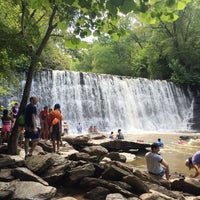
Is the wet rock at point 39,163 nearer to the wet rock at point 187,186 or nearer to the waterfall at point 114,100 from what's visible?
the wet rock at point 187,186

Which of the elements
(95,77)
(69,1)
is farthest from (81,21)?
(95,77)

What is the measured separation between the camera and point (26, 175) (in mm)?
5777

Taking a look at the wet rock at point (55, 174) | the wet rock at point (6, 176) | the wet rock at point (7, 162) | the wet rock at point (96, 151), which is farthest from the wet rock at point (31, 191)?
the wet rock at point (96, 151)

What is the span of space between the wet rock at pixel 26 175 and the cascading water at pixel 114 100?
18071 millimetres

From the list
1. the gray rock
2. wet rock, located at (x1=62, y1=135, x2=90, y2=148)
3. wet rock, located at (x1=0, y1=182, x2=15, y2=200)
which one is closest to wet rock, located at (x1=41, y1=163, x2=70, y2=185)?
wet rock, located at (x1=0, y1=182, x2=15, y2=200)

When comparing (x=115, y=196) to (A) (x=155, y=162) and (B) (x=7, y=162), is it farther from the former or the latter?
(B) (x=7, y=162)

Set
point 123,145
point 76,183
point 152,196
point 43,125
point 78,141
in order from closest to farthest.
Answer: point 152,196
point 76,183
point 43,125
point 78,141
point 123,145

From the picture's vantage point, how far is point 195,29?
37.9 meters

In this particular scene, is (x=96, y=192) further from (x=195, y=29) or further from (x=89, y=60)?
(x=89, y=60)

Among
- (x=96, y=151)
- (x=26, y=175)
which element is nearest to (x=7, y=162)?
(x=26, y=175)

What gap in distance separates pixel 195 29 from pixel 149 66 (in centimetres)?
710

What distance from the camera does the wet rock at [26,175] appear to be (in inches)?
225

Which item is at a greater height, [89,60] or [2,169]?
[89,60]

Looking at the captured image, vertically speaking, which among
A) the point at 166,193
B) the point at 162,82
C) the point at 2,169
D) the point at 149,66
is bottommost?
the point at 166,193
